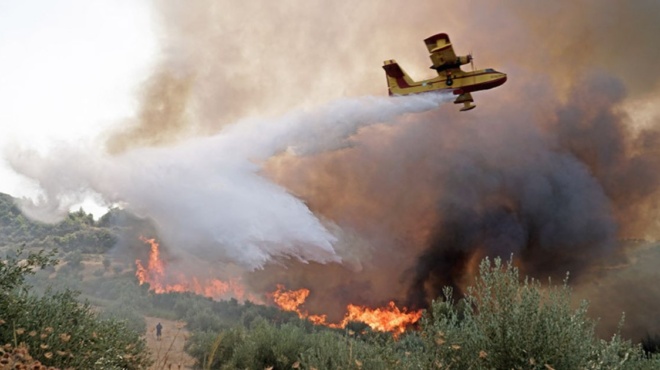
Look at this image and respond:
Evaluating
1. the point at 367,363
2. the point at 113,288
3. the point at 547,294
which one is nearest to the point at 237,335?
the point at 367,363

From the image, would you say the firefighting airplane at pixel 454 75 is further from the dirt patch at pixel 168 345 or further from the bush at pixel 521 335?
the dirt patch at pixel 168 345

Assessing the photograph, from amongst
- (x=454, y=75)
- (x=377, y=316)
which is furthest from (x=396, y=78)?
(x=377, y=316)

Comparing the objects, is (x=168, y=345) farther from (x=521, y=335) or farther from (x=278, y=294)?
(x=521, y=335)

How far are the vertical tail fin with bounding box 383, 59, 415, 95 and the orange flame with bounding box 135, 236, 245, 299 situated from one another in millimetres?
36461

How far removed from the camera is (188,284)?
60.5 m

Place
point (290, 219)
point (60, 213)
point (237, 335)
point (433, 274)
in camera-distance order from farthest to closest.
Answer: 1. point (60, 213)
2. point (433, 274)
3. point (290, 219)
4. point (237, 335)

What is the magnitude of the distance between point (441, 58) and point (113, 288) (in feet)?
161

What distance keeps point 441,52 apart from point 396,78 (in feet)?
17.2

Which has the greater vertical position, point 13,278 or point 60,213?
point 60,213

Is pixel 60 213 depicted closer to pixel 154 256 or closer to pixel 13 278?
pixel 154 256

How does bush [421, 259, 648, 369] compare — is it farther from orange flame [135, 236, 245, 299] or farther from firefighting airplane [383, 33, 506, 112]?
orange flame [135, 236, 245, 299]

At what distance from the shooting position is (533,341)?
25.1 feet

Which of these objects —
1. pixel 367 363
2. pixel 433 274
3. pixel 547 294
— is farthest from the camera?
pixel 433 274

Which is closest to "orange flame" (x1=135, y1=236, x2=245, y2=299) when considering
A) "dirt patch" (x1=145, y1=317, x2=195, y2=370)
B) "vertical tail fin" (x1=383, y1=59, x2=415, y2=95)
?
"dirt patch" (x1=145, y1=317, x2=195, y2=370)
